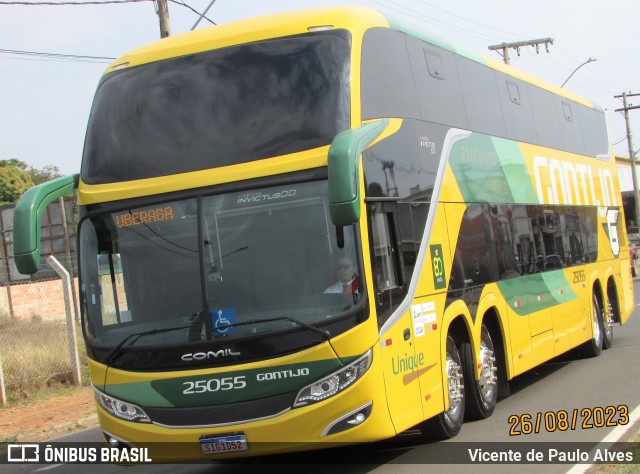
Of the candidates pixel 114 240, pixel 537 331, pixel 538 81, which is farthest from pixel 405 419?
pixel 538 81

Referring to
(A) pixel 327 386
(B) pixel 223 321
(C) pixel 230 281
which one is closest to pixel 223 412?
(B) pixel 223 321

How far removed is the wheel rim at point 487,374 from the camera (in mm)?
10703

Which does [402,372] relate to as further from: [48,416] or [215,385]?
[48,416]

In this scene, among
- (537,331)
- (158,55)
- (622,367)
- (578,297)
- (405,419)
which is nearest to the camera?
(405,419)

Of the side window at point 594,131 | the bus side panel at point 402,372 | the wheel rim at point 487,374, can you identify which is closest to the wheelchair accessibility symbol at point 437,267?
the bus side panel at point 402,372

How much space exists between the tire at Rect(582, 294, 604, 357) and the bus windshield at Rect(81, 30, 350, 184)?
9131 mm

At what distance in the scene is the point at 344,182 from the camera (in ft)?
23.1

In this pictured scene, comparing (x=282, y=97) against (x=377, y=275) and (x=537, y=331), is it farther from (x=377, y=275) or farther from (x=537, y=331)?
(x=537, y=331)

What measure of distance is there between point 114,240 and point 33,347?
399 inches

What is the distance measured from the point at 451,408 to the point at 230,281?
10.5 ft

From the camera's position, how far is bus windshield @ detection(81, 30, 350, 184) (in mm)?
7973

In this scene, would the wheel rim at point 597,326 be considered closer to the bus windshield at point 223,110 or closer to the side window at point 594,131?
the side window at point 594,131

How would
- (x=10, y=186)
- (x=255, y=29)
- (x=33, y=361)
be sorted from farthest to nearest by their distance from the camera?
(x=10, y=186) → (x=33, y=361) → (x=255, y=29)

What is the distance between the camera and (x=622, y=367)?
13898 mm
